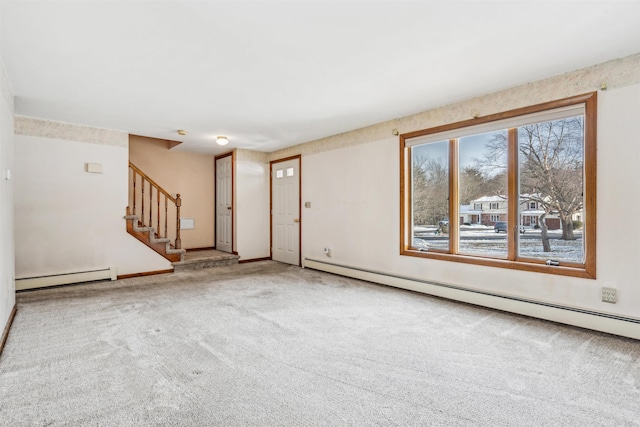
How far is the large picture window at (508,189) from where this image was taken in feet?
10.2

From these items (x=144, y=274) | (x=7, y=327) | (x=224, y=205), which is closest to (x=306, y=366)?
(x=7, y=327)

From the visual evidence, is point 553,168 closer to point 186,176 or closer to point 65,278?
point 65,278

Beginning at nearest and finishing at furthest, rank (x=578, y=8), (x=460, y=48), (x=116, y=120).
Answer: (x=578, y=8), (x=460, y=48), (x=116, y=120)

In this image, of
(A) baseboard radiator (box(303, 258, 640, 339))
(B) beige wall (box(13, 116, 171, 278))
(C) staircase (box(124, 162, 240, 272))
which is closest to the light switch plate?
(B) beige wall (box(13, 116, 171, 278))

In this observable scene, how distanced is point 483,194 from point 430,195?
69 centimetres

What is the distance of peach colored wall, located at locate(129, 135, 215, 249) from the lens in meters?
6.44

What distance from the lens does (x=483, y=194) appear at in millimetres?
3842

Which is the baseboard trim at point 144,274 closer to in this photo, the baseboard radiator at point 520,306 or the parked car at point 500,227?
the baseboard radiator at point 520,306

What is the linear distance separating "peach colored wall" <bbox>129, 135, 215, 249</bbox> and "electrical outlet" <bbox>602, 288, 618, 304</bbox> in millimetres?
6928

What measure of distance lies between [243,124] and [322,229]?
229cm

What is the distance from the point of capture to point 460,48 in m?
2.61

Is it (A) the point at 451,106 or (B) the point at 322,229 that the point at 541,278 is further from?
(B) the point at 322,229

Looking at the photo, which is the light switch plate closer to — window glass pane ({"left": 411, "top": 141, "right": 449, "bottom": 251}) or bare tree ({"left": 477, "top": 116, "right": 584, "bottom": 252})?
window glass pane ({"left": 411, "top": 141, "right": 449, "bottom": 251})

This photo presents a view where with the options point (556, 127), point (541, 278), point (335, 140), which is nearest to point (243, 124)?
point (335, 140)
